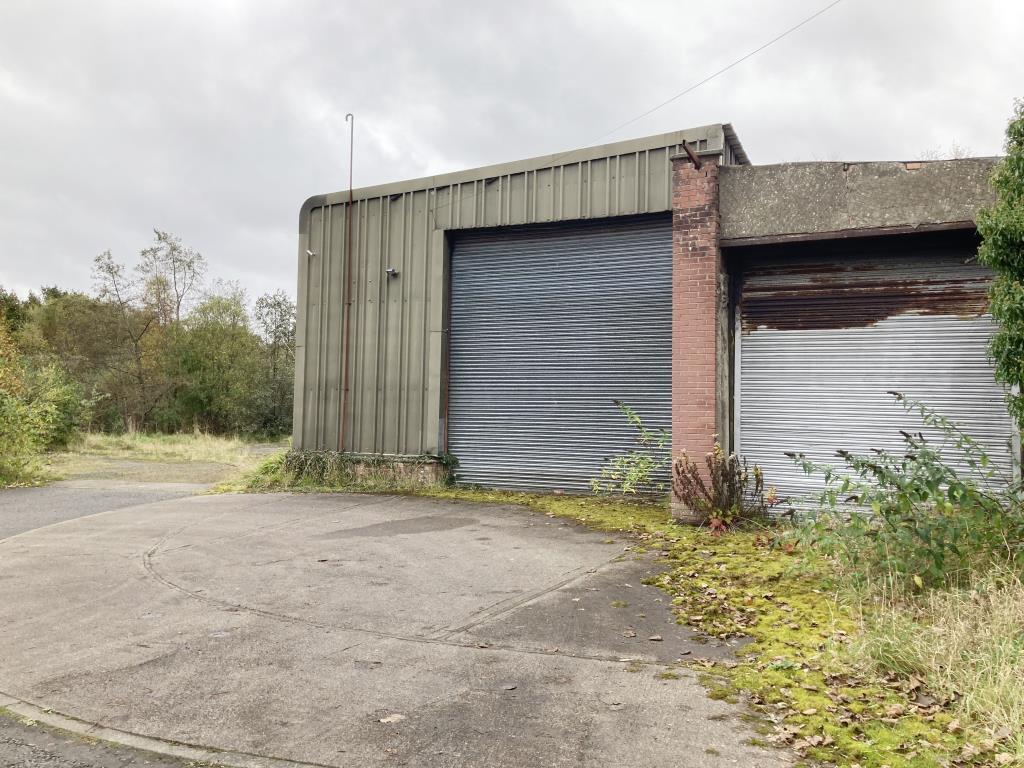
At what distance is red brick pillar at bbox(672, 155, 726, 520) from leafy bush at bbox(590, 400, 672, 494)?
164 centimetres

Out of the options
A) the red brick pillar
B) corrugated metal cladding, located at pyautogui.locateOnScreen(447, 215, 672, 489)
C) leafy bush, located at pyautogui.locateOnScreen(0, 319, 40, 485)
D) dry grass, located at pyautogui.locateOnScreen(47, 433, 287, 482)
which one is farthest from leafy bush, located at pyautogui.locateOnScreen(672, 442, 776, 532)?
leafy bush, located at pyautogui.locateOnScreen(0, 319, 40, 485)

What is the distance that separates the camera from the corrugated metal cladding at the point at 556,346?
1070 cm

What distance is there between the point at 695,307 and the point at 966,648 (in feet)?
17.0

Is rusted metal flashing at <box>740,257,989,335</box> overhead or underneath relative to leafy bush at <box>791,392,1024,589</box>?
overhead

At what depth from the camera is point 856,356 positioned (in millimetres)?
8602

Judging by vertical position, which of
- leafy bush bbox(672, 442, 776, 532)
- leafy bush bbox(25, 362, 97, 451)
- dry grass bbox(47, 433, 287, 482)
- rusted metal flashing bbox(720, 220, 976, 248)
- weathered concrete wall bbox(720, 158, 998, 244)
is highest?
weathered concrete wall bbox(720, 158, 998, 244)

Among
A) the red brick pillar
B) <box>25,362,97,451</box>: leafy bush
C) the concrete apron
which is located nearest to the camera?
the concrete apron

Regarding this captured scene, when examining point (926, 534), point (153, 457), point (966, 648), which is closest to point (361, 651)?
point (966, 648)

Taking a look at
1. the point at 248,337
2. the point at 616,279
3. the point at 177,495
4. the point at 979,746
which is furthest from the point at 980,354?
the point at 248,337

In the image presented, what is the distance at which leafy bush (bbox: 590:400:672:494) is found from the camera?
A: 10.4 m

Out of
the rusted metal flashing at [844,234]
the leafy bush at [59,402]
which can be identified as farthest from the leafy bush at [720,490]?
the leafy bush at [59,402]

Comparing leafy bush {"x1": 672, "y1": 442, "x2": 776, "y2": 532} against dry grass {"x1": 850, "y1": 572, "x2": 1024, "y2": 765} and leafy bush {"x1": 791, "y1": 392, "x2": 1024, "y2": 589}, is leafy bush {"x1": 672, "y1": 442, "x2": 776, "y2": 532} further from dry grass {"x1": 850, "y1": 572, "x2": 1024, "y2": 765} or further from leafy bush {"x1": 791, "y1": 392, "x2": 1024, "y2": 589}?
dry grass {"x1": 850, "y1": 572, "x2": 1024, "y2": 765}

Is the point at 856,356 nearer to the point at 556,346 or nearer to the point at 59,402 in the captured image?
the point at 556,346

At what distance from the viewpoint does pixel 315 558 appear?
7.29m
